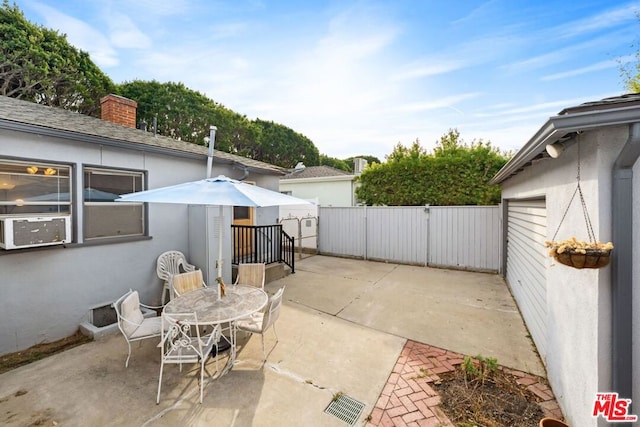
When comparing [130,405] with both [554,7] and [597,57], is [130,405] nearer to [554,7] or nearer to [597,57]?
[554,7]

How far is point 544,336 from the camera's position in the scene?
A: 3.33m

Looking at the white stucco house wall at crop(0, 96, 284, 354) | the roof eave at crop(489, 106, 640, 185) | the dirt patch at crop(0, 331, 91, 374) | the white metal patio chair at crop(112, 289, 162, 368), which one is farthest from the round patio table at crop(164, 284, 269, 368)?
the roof eave at crop(489, 106, 640, 185)

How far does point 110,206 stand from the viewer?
196 inches

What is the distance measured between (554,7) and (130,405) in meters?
9.27

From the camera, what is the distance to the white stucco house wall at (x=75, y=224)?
3.78 meters

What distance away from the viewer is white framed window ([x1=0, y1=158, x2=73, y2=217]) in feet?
12.6

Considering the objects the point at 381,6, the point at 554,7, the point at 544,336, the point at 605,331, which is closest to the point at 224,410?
the point at 605,331

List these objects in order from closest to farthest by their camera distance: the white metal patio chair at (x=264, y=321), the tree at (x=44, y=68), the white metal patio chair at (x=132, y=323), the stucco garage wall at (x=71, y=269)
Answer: the white metal patio chair at (x=132, y=323) → the white metal patio chair at (x=264, y=321) → the stucco garage wall at (x=71, y=269) → the tree at (x=44, y=68)

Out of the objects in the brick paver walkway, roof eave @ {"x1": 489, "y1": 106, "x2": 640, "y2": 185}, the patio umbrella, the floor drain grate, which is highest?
roof eave @ {"x1": 489, "y1": 106, "x2": 640, "y2": 185}

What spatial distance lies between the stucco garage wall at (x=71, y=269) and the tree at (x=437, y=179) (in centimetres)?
753

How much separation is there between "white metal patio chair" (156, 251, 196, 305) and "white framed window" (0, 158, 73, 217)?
5.96 ft

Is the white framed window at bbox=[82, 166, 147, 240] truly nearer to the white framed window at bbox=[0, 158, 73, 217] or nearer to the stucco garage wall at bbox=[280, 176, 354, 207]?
the white framed window at bbox=[0, 158, 73, 217]

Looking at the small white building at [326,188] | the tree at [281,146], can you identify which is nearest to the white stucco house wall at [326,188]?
the small white building at [326,188]

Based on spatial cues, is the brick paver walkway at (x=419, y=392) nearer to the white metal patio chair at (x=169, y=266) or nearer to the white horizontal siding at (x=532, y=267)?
the white horizontal siding at (x=532, y=267)
